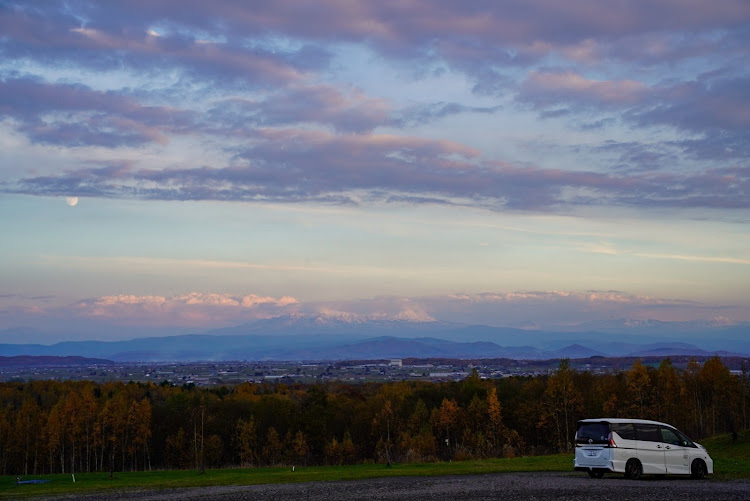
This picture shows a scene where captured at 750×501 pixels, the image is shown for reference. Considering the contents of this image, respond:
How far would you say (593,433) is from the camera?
82.7 ft

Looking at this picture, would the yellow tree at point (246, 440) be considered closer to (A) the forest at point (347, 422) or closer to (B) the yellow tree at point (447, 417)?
(A) the forest at point (347, 422)

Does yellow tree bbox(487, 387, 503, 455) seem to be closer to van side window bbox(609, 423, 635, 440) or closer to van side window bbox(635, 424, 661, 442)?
van side window bbox(635, 424, 661, 442)

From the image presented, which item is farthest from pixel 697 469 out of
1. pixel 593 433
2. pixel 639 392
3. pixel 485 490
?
pixel 639 392

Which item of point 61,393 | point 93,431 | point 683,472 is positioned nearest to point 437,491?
point 683,472

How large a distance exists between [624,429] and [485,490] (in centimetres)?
582

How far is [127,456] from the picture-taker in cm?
9394

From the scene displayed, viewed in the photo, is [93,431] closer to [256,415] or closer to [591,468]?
[256,415]

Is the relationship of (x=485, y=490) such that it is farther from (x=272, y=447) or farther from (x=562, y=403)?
(x=272, y=447)

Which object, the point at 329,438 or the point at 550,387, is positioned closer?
the point at 550,387

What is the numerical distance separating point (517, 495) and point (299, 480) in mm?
13124

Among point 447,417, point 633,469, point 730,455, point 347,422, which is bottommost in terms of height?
point 347,422

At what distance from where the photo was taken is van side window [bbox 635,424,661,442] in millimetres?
24781

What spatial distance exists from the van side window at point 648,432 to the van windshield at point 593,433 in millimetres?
1157

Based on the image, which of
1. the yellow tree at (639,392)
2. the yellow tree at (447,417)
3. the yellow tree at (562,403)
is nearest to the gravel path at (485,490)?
the yellow tree at (562,403)
